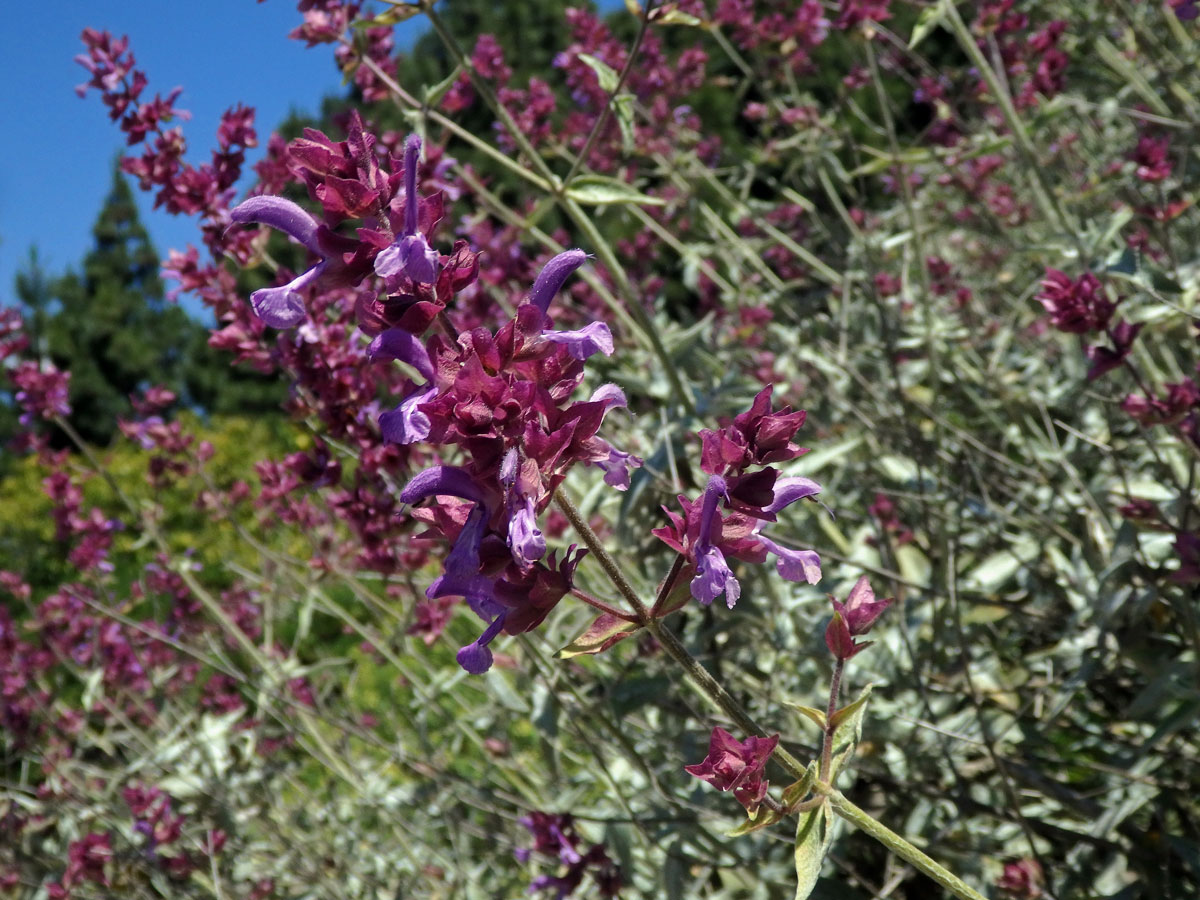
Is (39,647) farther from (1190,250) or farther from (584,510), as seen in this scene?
(1190,250)

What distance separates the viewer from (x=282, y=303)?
905 millimetres

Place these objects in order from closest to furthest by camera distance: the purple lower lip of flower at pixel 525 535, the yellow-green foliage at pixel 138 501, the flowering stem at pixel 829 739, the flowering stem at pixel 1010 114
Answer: the purple lower lip of flower at pixel 525 535 → the flowering stem at pixel 829 739 → the flowering stem at pixel 1010 114 → the yellow-green foliage at pixel 138 501

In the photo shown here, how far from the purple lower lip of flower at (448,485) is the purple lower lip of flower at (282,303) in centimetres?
20

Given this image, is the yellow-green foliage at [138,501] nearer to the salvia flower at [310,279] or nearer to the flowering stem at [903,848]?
the salvia flower at [310,279]

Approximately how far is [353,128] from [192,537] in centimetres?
664

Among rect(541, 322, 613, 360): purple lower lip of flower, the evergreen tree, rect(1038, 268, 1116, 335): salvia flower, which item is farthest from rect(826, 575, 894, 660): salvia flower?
the evergreen tree

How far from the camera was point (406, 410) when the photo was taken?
83 centimetres

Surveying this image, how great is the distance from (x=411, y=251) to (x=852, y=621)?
58 centimetres

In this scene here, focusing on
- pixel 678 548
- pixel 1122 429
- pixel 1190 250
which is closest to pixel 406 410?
pixel 678 548

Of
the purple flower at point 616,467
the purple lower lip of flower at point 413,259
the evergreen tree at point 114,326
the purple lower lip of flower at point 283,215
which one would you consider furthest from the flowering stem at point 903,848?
the evergreen tree at point 114,326

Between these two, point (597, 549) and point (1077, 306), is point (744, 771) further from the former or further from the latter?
point (1077, 306)

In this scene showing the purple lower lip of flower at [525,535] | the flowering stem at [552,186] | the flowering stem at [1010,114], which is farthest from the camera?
the flowering stem at [1010,114]

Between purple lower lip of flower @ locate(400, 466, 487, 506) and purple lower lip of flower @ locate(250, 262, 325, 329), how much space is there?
0.66 feet

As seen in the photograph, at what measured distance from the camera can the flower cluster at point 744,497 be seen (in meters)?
0.86
